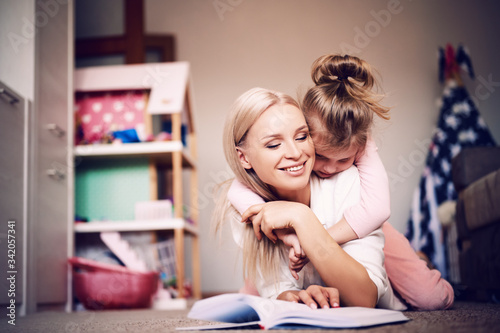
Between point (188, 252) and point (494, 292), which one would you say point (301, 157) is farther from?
point (188, 252)

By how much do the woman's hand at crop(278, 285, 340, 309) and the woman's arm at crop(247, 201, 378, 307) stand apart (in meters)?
0.02

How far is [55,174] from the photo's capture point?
5.60ft

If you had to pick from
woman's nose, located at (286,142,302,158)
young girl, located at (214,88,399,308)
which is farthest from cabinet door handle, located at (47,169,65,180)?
woman's nose, located at (286,142,302,158)

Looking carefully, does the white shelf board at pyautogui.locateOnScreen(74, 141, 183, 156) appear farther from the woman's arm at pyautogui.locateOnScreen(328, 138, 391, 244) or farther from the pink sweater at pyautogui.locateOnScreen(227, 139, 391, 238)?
the woman's arm at pyautogui.locateOnScreen(328, 138, 391, 244)

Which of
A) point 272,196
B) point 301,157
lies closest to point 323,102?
point 301,157

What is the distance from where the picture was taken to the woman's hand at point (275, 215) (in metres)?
0.84

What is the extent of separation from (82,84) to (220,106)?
1004 millimetres

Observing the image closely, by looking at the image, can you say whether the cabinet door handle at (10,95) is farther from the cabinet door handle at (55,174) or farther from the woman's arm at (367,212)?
the woman's arm at (367,212)

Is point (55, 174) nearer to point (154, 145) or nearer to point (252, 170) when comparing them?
point (154, 145)

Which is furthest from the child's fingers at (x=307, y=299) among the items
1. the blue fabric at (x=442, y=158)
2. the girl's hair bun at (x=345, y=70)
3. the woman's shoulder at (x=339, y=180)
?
the blue fabric at (x=442, y=158)

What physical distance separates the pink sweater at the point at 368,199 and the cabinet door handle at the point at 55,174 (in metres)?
0.94

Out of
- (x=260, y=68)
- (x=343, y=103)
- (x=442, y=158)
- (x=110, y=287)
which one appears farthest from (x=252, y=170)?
(x=442, y=158)

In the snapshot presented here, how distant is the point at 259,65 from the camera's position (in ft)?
7.12

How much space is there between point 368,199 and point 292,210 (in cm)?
15
